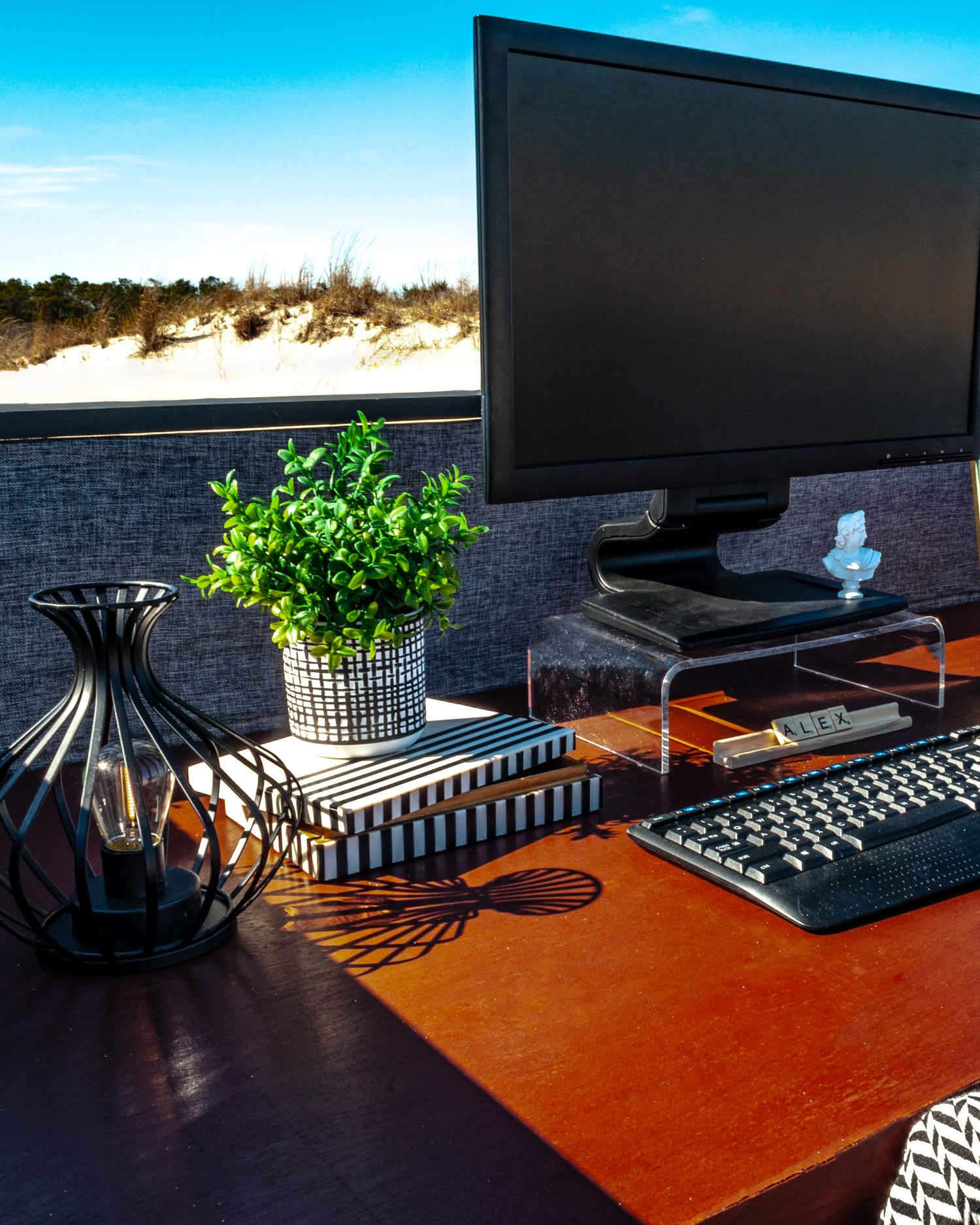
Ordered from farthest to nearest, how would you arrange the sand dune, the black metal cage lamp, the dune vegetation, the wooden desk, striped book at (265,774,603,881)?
the dune vegetation < the sand dune < striped book at (265,774,603,881) < the black metal cage lamp < the wooden desk

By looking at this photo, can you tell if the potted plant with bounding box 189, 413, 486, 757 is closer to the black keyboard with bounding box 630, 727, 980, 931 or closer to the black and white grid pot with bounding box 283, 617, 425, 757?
the black and white grid pot with bounding box 283, 617, 425, 757

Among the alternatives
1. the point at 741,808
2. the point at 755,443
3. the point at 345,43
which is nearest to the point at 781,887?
the point at 741,808

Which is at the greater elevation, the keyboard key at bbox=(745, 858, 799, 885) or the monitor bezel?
the monitor bezel

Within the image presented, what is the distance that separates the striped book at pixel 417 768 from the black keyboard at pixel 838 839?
10 cm

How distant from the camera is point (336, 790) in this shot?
2.16ft

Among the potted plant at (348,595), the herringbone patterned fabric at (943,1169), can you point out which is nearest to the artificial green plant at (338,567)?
the potted plant at (348,595)

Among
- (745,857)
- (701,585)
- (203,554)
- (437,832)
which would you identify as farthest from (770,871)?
(203,554)

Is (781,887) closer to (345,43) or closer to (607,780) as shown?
(607,780)

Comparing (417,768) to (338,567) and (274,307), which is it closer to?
(338,567)

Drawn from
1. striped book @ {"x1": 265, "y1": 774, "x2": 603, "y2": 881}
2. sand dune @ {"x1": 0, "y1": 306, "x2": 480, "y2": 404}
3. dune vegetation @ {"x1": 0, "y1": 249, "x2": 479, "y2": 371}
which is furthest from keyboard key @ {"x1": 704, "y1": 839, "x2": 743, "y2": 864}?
dune vegetation @ {"x1": 0, "y1": 249, "x2": 479, "y2": 371}

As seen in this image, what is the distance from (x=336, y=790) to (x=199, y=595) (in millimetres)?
328

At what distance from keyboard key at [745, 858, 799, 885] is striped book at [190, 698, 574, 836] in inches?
7.4

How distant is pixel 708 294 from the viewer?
88 cm

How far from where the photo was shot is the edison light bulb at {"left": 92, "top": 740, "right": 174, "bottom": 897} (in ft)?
1.84
